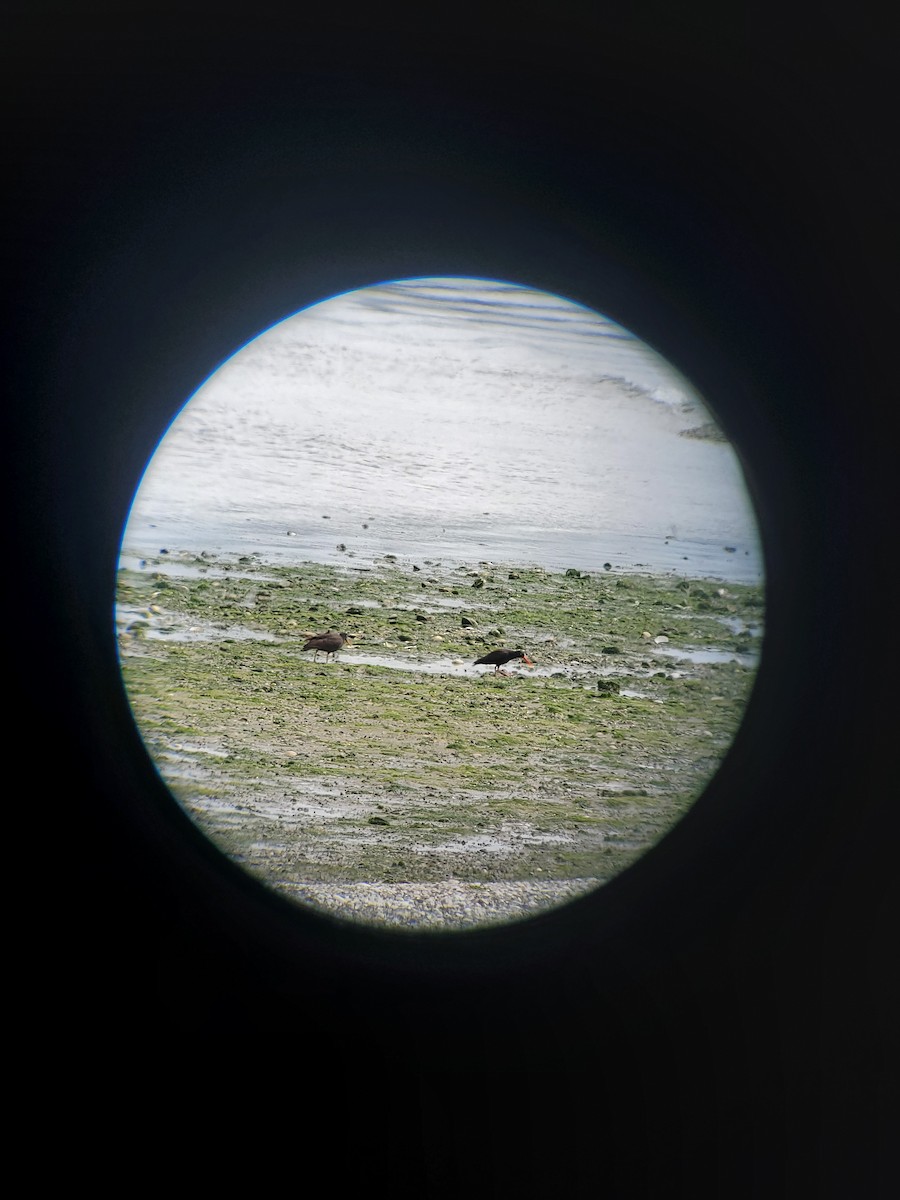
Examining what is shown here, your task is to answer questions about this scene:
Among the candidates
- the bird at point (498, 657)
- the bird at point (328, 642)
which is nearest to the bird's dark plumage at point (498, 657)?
the bird at point (498, 657)

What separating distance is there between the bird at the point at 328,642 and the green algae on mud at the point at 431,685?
28 millimetres

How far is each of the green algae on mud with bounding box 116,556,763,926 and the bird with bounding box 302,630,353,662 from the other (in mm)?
28

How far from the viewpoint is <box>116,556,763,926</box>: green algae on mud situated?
8.92 ft

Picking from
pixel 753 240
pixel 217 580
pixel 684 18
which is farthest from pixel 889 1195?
pixel 217 580

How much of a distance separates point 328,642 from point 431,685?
33 centimetres

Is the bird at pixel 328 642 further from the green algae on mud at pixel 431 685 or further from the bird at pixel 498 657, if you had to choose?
the bird at pixel 498 657

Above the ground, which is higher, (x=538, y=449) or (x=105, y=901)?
(x=538, y=449)

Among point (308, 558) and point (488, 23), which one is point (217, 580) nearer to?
point (308, 558)

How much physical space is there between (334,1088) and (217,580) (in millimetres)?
1595

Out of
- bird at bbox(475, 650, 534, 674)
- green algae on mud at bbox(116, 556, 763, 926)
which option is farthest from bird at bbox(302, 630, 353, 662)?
bird at bbox(475, 650, 534, 674)

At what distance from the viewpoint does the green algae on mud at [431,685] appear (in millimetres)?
2719

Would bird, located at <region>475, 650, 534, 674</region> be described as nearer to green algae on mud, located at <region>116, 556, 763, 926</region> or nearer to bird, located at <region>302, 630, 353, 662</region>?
green algae on mud, located at <region>116, 556, 763, 926</region>

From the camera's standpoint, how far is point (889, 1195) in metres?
1.44

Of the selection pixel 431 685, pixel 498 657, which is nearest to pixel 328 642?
pixel 431 685
